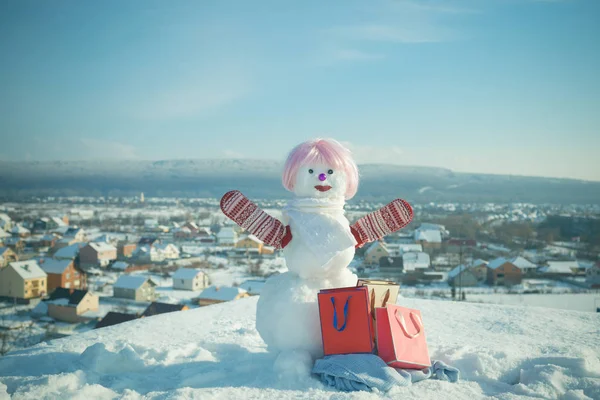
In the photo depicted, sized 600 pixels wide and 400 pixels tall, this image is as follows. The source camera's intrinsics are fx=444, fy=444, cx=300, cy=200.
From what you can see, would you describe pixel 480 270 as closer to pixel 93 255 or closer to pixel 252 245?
pixel 252 245

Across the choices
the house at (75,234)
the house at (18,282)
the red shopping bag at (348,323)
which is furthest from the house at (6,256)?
the red shopping bag at (348,323)

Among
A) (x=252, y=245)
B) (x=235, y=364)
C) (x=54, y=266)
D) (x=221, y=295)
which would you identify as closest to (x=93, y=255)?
(x=54, y=266)

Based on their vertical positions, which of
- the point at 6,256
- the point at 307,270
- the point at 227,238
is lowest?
the point at 227,238

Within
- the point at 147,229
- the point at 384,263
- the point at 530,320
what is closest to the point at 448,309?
the point at 530,320

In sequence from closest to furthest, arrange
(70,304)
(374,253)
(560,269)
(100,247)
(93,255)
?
1. (70,304)
2. (374,253)
3. (560,269)
4. (93,255)
5. (100,247)

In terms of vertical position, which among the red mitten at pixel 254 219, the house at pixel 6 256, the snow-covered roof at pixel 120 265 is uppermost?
the red mitten at pixel 254 219

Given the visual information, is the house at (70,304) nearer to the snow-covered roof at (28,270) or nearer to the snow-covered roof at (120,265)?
the snow-covered roof at (28,270)

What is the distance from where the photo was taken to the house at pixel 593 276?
1119 centimetres

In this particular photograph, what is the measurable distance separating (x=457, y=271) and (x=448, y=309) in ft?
26.1

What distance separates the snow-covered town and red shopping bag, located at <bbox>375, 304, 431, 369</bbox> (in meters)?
0.95

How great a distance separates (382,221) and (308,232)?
1.69 feet

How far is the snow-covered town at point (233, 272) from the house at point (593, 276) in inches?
1.3

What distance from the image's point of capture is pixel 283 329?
8.02ft

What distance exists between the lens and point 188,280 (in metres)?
12.4
